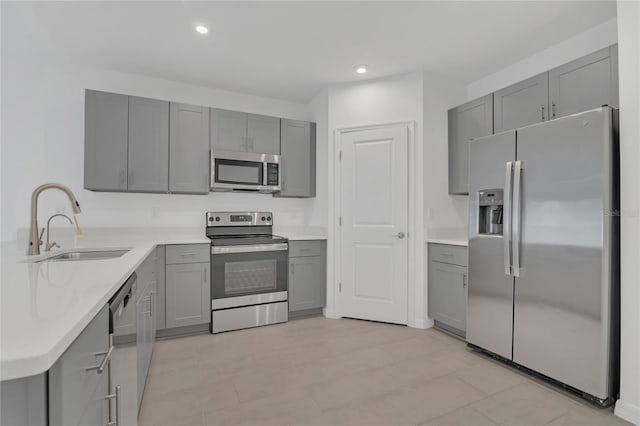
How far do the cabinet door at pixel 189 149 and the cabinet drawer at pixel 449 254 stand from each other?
2474 mm

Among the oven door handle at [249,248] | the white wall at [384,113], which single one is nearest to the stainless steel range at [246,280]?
the oven door handle at [249,248]

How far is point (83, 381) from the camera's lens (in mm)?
817

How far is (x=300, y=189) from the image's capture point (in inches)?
154

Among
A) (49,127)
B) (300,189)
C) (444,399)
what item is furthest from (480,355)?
(49,127)

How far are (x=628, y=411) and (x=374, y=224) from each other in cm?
229

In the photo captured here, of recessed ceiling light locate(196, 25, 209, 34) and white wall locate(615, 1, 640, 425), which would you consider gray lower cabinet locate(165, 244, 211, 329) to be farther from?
white wall locate(615, 1, 640, 425)

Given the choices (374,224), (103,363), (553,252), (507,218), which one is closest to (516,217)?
(507,218)

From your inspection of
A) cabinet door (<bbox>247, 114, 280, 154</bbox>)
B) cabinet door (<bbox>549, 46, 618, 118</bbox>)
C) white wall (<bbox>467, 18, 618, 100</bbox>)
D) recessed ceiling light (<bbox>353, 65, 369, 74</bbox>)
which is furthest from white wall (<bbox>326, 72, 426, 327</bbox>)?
cabinet door (<bbox>549, 46, 618, 118</bbox>)

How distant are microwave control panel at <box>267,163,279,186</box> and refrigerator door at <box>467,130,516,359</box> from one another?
6.75ft

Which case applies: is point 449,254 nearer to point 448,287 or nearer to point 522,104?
point 448,287

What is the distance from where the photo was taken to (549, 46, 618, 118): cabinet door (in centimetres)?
228

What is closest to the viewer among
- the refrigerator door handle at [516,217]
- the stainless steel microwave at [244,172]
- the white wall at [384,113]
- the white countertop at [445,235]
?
the refrigerator door handle at [516,217]

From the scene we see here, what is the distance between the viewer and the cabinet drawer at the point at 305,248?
11.7ft

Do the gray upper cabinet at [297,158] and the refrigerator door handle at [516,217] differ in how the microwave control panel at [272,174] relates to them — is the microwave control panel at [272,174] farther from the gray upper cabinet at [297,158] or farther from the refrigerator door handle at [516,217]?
the refrigerator door handle at [516,217]
